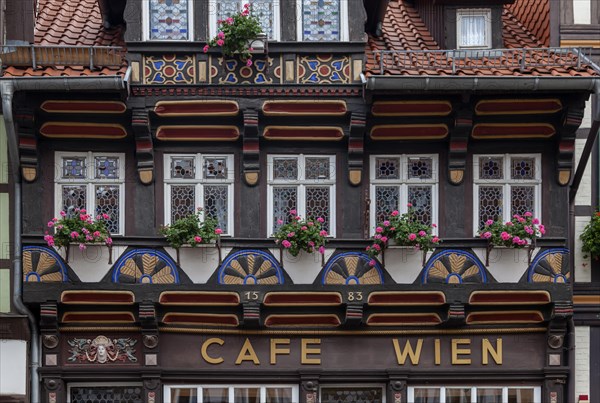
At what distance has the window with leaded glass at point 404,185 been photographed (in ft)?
54.8

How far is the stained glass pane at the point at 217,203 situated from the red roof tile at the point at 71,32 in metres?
Answer: 2.00

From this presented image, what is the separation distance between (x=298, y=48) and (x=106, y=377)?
5.06 meters

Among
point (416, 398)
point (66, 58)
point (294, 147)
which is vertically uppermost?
point (66, 58)

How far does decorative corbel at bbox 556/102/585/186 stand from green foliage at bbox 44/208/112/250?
6074 mm

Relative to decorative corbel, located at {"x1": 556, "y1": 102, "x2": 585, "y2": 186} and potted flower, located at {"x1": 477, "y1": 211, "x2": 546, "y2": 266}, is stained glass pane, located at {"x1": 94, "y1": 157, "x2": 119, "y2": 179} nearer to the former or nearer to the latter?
potted flower, located at {"x1": 477, "y1": 211, "x2": 546, "y2": 266}

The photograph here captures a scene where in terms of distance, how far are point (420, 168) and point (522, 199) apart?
1.44 m

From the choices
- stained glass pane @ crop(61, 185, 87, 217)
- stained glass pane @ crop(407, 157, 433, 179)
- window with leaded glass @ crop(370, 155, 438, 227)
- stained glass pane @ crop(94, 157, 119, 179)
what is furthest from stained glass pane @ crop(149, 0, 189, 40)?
stained glass pane @ crop(407, 157, 433, 179)

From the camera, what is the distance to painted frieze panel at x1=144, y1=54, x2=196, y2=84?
16.2 m

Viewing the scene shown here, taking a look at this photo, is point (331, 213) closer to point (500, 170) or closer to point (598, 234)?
point (500, 170)

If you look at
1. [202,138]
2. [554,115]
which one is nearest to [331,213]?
[202,138]

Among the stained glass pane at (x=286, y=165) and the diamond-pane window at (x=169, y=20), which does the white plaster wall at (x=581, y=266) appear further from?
the diamond-pane window at (x=169, y=20)

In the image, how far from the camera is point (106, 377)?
16469mm

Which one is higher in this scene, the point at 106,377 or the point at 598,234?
the point at 598,234

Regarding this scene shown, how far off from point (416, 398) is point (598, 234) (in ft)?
10.8
